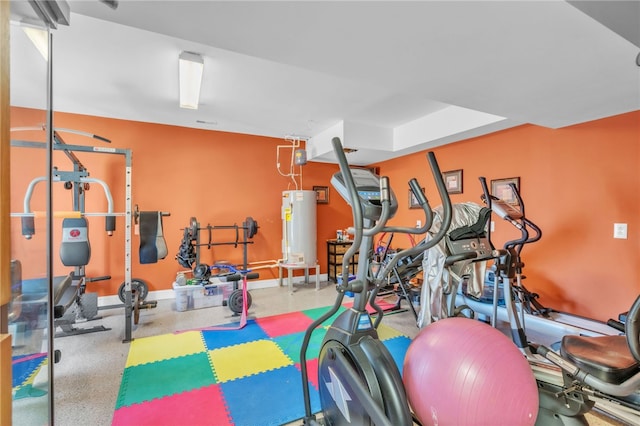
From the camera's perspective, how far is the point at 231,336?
304 cm

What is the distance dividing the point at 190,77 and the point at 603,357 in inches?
146

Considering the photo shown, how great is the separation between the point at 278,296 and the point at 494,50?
4121mm

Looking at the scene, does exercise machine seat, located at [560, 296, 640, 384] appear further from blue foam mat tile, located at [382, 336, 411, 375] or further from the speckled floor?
blue foam mat tile, located at [382, 336, 411, 375]

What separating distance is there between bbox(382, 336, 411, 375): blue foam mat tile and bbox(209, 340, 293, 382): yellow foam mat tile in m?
0.98

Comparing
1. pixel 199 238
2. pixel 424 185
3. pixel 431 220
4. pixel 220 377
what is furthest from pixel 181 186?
pixel 431 220

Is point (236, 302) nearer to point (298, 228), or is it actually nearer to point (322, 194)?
point (298, 228)

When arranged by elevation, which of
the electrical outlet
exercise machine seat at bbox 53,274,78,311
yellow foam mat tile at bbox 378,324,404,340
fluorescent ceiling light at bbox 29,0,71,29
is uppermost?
fluorescent ceiling light at bbox 29,0,71,29

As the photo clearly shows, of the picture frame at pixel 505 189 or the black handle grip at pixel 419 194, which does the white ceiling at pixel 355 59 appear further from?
the black handle grip at pixel 419 194

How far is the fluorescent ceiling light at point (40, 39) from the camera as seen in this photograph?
1.20 metres

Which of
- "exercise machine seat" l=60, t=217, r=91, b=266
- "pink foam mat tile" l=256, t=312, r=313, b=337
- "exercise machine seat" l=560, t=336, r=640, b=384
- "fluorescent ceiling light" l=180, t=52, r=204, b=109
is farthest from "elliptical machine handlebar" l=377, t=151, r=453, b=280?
"exercise machine seat" l=60, t=217, r=91, b=266

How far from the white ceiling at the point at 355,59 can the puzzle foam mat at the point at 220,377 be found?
1994 millimetres

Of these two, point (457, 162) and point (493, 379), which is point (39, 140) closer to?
point (493, 379)

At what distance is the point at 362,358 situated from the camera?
1314 mm

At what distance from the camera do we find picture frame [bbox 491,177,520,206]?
353 cm
